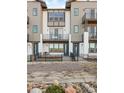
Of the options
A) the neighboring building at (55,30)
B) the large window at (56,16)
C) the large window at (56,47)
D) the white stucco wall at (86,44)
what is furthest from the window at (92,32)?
the large window at (56,47)

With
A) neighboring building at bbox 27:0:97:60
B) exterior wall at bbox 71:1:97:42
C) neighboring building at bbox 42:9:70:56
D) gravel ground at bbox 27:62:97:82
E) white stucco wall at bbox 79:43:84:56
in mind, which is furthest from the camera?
neighboring building at bbox 42:9:70:56

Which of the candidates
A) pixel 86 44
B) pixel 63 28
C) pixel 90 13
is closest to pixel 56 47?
pixel 63 28

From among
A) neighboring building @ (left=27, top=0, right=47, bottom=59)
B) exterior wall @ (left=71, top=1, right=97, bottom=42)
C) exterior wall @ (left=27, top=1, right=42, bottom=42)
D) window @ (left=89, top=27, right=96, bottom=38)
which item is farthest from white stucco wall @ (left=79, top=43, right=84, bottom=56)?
exterior wall @ (left=27, top=1, right=42, bottom=42)

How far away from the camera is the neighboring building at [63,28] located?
67.5 feet

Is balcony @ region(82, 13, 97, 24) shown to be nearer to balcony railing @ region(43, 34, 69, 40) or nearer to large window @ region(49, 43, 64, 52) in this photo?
balcony railing @ region(43, 34, 69, 40)

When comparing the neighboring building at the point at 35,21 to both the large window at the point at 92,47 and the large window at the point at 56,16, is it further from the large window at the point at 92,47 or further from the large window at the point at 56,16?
the large window at the point at 92,47

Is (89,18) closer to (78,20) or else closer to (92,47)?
(78,20)

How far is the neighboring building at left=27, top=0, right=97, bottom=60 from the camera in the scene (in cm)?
2056

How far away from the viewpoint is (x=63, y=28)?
75.7 ft

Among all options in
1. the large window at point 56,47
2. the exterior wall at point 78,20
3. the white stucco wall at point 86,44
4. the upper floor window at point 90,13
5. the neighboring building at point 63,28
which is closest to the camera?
the white stucco wall at point 86,44

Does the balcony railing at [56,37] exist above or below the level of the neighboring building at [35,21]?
below
